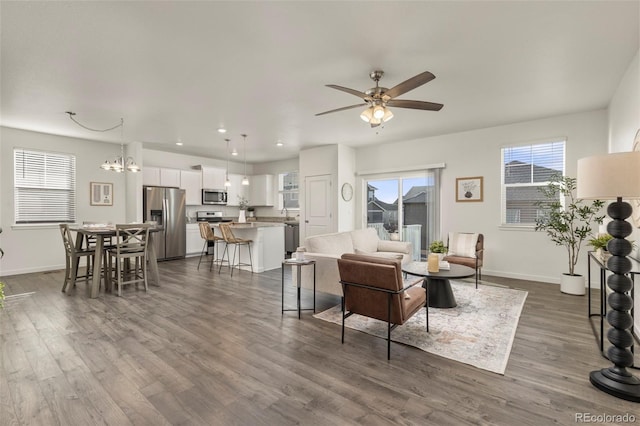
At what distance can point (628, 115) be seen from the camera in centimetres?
322

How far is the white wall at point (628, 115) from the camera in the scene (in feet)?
9.39

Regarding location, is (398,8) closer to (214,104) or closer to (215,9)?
(215,9)

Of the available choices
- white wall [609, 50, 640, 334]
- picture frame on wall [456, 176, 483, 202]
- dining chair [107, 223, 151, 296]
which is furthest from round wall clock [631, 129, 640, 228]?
dining chair [107, 223, 151, 296]

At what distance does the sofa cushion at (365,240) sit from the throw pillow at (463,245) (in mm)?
1342

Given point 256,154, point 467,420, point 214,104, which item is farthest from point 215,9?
point 256,154

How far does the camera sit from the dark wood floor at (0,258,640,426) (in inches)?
73.0

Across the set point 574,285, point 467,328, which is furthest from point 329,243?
point 574,285

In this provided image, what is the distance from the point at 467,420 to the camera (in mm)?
1783

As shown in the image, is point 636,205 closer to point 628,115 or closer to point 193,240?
point 628,115

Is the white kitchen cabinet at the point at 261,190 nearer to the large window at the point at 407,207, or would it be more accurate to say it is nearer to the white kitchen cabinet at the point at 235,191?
the white kitchen cabinet at the point at 235,191

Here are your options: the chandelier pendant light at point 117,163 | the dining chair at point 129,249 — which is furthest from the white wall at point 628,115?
the chandelier pendant light at point 117,163

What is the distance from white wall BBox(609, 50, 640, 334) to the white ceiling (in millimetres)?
146

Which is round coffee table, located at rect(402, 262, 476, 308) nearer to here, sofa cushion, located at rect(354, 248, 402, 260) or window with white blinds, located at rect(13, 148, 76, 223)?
sofa cushion, located at rect(354, 248, 402, 260)

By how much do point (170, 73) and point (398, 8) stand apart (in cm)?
251
